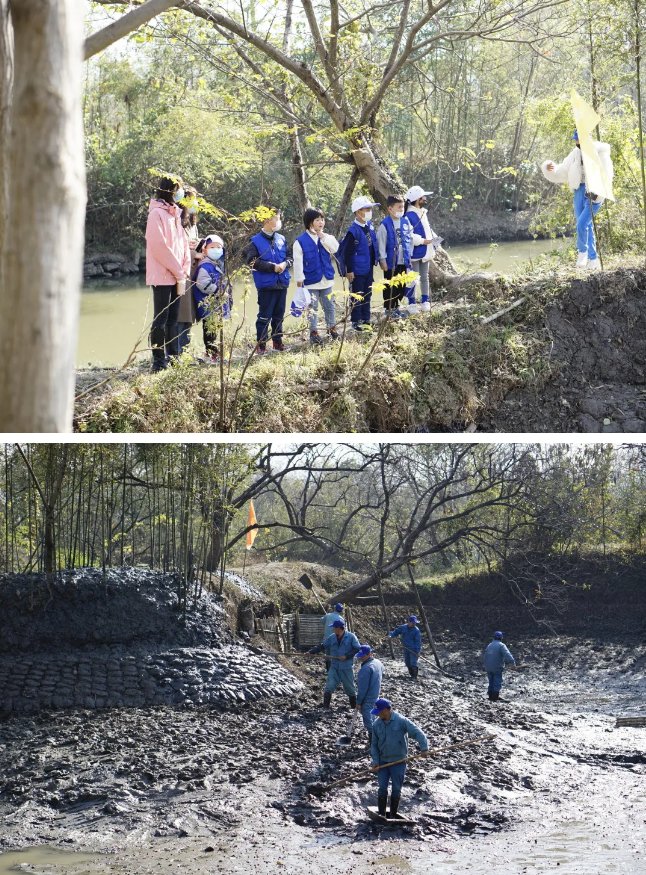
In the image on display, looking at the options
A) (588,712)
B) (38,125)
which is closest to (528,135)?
(588,712)

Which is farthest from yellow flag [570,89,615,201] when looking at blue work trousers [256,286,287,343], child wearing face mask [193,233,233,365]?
child wearing face mask [193,233,233,365]

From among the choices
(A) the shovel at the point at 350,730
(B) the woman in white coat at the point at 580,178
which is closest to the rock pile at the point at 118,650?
(A) the shovel at the point at 350,730

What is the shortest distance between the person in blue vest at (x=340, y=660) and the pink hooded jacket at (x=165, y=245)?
2.35m

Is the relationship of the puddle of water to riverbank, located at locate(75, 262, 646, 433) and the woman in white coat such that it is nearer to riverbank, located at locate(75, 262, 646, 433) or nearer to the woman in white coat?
riverbank, located at locate(75, 262, 646, 433)

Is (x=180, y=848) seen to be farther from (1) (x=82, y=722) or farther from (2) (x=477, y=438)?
(2) (x=477, y=438)

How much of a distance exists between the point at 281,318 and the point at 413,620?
246cm

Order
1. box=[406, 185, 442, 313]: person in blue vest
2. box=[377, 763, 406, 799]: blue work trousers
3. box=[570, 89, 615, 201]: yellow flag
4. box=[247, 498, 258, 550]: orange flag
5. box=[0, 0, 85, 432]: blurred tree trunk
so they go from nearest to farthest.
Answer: box=[0, 0, 85, 432]: blurred tree trunk, box=[377, 763, 406, 799]: blue work trousers, box=[247, 498, 258, 550]: orange flag, box=[570, 89, 615, 201]: yellow flag, box=[406, 185, 442, 313]: person in blue vest

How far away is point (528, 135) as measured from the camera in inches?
782

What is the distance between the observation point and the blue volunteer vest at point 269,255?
6523 millimetres

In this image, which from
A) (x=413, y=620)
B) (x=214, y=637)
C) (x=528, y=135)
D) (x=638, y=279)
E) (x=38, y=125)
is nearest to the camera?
(x=38, y=125)

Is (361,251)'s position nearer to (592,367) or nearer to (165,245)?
(165,245)

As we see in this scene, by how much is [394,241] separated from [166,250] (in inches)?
76.8

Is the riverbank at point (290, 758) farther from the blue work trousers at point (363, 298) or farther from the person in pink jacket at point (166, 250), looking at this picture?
the blue work trousers at point (363, 298)

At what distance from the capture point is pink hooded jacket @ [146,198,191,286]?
5.95m
